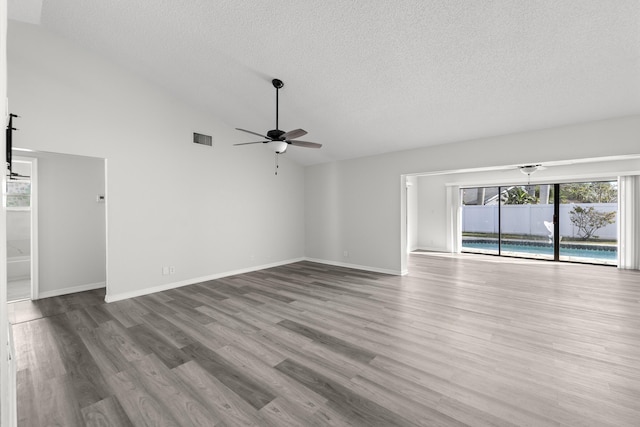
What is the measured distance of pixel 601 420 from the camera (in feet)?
5.70

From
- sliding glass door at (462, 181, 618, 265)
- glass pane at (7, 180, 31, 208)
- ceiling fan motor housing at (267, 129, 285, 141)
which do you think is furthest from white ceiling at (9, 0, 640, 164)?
sliding glass door at (462, 181, 618, 265)

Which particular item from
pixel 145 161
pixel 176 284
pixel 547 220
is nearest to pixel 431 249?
pixel 547 220

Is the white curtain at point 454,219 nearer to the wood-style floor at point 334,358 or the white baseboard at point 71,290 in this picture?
the wood-style floor at point 334,358

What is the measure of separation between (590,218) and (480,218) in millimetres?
2772

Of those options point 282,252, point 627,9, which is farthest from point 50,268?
point 627,9

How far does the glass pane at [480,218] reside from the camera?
8.86 m

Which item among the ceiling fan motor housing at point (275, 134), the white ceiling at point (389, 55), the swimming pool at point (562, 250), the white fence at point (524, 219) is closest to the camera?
the white ceiling at point (389, 55)

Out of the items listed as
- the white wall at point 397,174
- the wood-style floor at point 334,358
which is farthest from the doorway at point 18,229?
the white wall at point 397,174

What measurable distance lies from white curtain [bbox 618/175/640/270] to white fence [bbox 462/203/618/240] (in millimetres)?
1170

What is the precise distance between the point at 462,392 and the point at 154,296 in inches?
174

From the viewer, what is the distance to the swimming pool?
8.05 meters

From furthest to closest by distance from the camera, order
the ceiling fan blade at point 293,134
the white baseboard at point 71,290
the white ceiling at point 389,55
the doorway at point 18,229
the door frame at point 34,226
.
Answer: the doorway at point 18,229
the white baseboard at point 71,290
the door frame at point 34,226
the ceiling fan blade at point 293,134
the white ceiling at point 389,55

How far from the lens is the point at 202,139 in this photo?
203 inches

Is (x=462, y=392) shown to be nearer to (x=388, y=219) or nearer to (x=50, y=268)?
(x=388, y=219)
